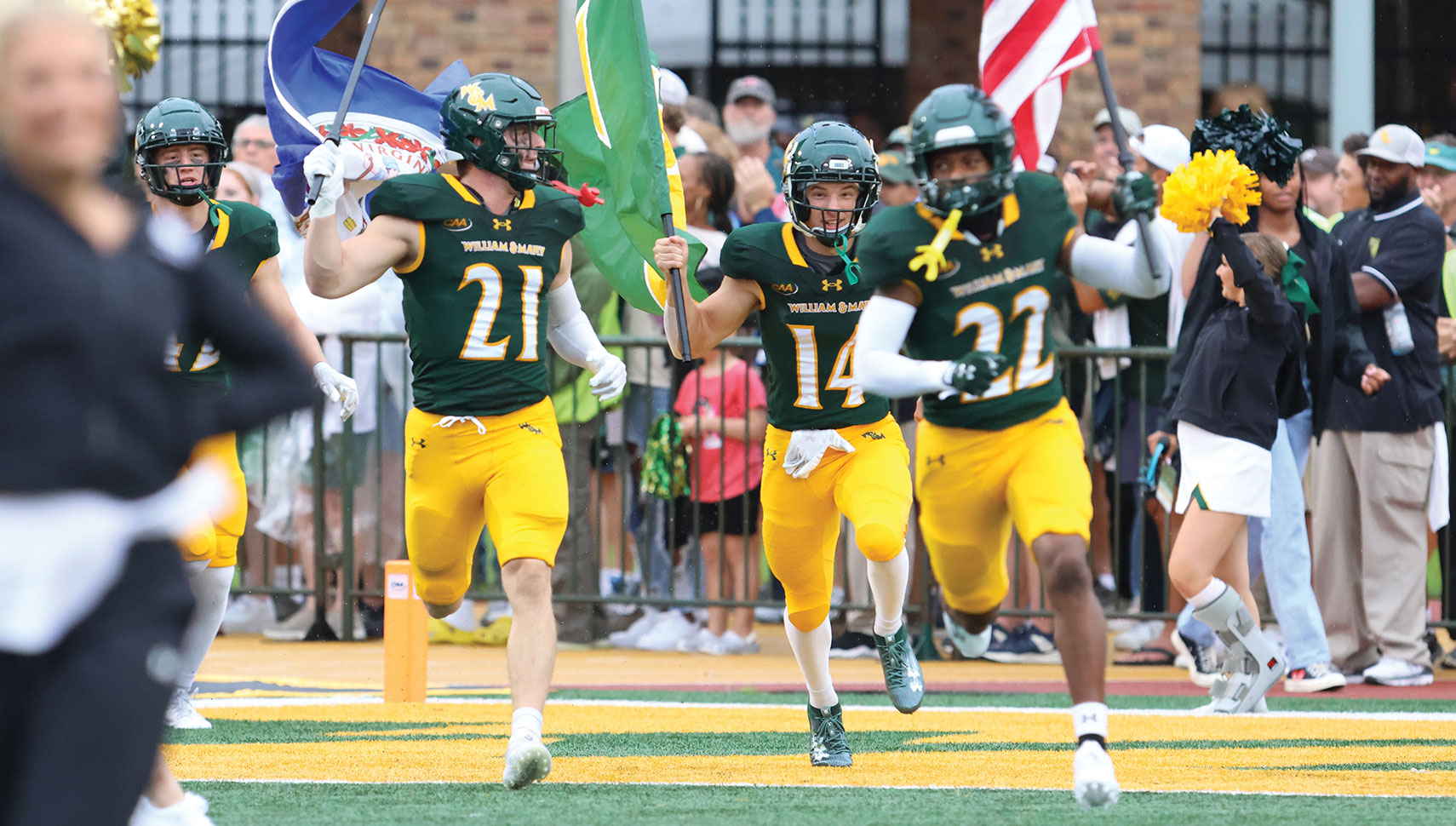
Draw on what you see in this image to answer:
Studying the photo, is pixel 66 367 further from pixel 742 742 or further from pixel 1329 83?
pixel 1329 83

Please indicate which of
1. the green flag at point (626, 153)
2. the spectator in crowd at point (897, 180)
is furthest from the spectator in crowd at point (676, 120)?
the green flag at point (626, 153)

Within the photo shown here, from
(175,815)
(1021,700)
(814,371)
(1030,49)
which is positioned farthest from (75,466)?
(1021,700)

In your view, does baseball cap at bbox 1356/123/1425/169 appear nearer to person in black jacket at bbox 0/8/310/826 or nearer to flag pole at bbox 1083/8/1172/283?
flag pole at bbox 1083/8/1172/283

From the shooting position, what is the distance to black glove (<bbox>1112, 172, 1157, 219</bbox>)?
214 inches

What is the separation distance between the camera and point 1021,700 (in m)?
8.73

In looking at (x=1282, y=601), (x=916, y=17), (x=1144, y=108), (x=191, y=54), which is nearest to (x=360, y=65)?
(x=1282, y=601)

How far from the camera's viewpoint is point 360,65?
720cm

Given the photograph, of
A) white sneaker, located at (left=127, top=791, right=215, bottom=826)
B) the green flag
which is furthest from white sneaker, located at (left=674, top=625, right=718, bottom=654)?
white sneaker, located at (left=127, top=791, right=215, bottom=826)

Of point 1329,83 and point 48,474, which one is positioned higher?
point 1329,83

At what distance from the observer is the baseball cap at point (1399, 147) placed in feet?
30.4

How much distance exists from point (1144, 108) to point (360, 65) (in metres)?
8.23

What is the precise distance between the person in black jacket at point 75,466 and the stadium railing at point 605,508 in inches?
269

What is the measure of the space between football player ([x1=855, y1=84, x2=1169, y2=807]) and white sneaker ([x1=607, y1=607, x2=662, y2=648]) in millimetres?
5410

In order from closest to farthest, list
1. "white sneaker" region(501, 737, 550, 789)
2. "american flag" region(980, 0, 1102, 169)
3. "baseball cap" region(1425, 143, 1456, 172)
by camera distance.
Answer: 1. "white sneaker" region(501, 737, 550, 789)
2. "american flag" region(980, 0, 1102, 169)
3. "baseball cap" region(1425, 143, 1456, 172)
